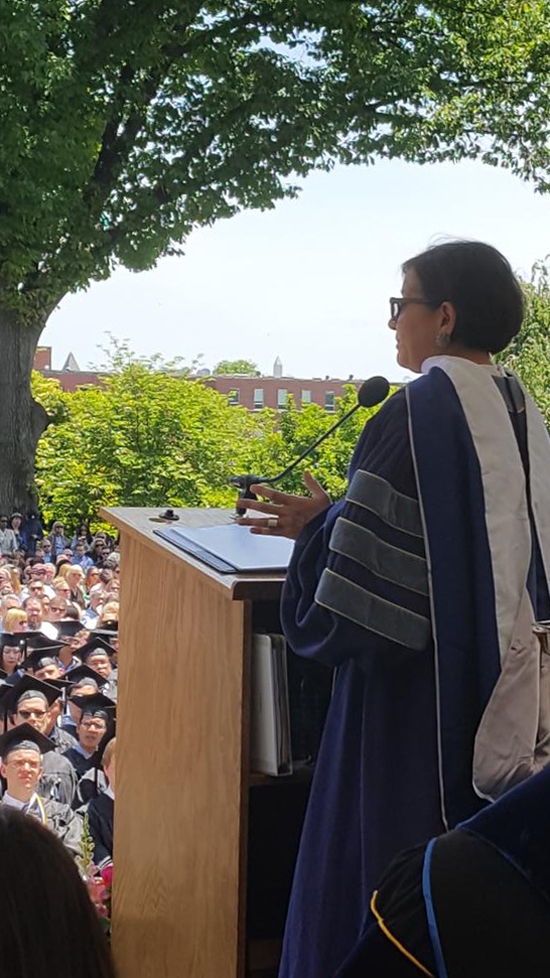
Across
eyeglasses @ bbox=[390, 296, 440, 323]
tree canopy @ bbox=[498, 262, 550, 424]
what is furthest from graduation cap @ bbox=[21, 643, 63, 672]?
tree canopy @ bbox=[498, 262, 550, 424]

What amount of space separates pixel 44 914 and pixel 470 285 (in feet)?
3.52

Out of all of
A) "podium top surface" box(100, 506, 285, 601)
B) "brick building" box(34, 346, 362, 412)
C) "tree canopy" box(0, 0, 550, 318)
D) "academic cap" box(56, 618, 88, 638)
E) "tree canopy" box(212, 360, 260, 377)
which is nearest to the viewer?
"podium top surface" box(100, 506, 285, 601)

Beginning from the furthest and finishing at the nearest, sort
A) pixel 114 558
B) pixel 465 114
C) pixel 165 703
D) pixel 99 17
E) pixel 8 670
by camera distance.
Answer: pixel 465 114 < pixel 99 17 < pixel 114 558 < pixel 8 670 < pixel 165 703

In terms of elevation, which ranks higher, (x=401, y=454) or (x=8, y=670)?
(x=401, y=454)

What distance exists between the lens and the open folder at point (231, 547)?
155 centimetres

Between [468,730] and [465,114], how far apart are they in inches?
550

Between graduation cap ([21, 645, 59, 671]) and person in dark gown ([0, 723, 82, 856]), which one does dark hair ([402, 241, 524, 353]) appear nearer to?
person in dark gown ([0, 723, 82, 856])

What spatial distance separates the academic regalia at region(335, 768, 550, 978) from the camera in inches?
24.3

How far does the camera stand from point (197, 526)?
1850 mm

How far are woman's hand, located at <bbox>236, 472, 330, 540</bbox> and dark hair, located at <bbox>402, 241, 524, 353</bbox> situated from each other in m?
0.31

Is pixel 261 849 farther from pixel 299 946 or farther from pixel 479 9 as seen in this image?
pixel 479 9

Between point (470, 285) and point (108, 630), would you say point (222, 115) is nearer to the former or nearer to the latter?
point (108, 630)

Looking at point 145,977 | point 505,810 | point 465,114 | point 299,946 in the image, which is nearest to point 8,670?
point 145,977

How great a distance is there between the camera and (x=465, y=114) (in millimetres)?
14133
